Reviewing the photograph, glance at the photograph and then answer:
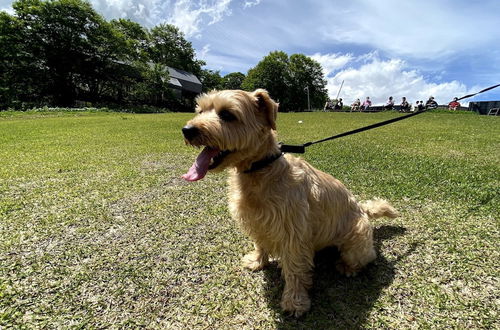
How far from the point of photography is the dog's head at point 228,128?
2590 mm

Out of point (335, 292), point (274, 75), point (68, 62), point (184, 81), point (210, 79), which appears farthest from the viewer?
point (210, 79)

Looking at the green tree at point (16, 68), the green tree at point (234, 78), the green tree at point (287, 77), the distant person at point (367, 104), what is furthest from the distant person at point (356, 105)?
the green tree at point (234, 78)

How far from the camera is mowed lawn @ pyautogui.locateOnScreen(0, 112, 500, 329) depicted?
2.46 meters

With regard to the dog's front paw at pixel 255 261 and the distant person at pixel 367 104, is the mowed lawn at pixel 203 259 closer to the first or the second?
the dog's front paw at pixel 255 261

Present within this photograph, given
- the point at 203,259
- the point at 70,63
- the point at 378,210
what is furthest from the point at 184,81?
the point at 378,210

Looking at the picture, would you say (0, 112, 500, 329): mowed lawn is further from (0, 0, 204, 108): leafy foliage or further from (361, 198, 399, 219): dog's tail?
A: (0, 0, 204, 108): leafy foliage

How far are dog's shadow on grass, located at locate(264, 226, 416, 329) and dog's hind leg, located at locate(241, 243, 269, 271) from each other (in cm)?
11

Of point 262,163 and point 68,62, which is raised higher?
point 68,62

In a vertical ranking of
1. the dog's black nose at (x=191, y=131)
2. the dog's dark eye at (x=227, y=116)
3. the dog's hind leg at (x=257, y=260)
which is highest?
the dog's dark eye at (x=227, y=116)

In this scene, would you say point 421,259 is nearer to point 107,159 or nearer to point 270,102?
point 270,102

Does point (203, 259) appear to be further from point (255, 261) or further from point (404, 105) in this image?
point (404, 105)

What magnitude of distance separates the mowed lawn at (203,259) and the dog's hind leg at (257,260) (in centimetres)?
9

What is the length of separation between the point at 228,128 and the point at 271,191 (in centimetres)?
77

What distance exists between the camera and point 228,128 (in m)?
2.63
